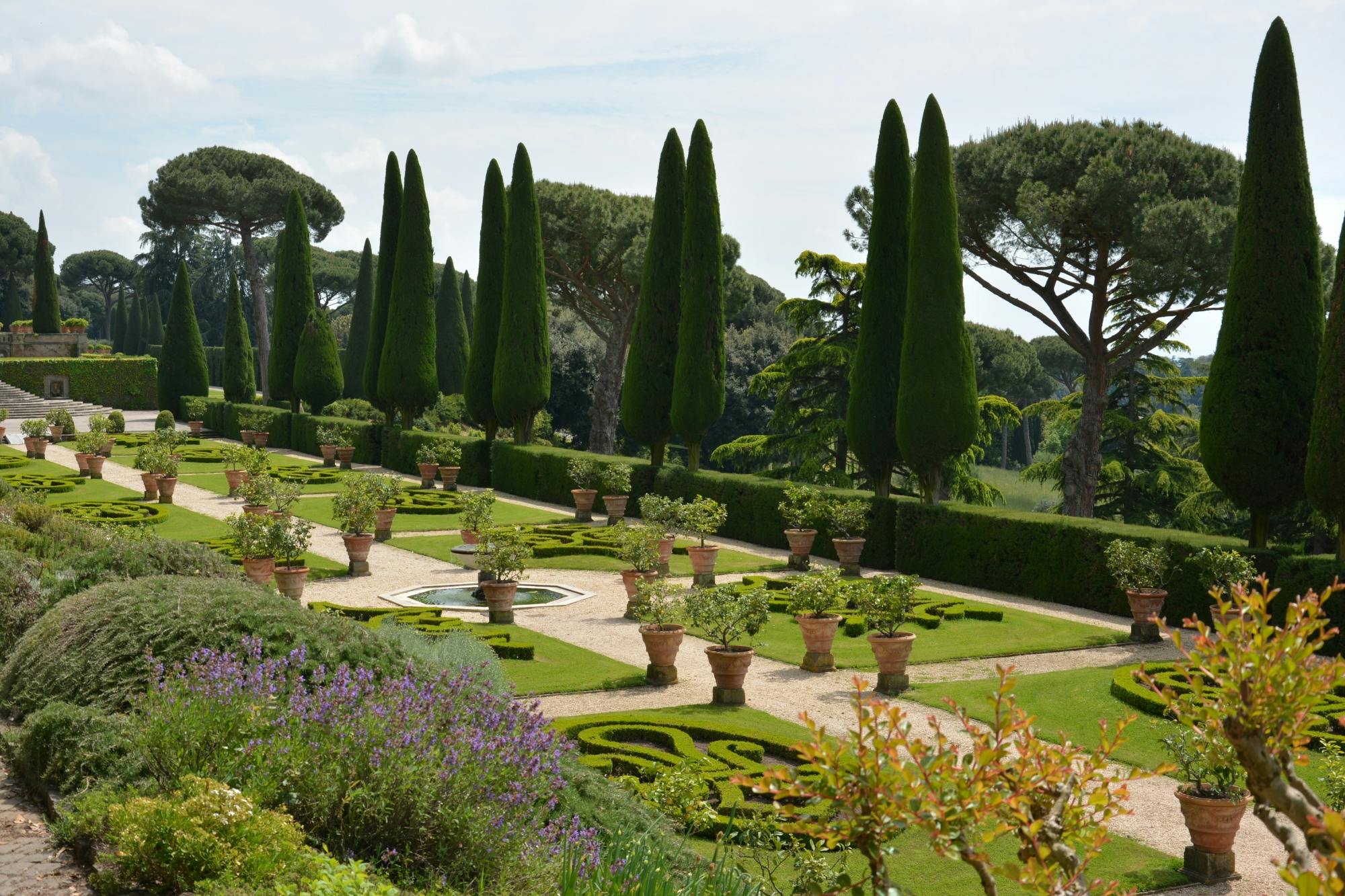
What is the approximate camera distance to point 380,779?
210 inches

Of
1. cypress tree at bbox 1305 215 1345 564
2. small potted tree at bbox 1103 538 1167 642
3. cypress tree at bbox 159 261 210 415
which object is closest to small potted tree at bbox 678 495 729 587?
small potted tree at bbox 1103 538 1167 642

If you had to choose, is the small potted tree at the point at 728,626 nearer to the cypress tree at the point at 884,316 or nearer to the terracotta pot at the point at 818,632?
the terracotta pot at the point at 818,632

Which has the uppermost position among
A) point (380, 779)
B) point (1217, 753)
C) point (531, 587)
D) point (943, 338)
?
point (943, 338)

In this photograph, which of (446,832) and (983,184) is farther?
(983,184)

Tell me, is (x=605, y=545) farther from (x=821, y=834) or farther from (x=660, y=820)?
(x=821, y=834)

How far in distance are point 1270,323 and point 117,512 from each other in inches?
726

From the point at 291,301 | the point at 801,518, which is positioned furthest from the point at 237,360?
the point at 801,518

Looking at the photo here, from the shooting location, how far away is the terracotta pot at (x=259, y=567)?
15.0m

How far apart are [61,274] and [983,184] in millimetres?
84835

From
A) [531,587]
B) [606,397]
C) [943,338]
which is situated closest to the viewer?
[531,587]

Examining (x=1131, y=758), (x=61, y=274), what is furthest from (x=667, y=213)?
(x=61, y=274)

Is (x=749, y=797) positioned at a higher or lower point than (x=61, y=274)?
lower

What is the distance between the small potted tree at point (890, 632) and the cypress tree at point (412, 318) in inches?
942

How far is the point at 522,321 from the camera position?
1139 inches
